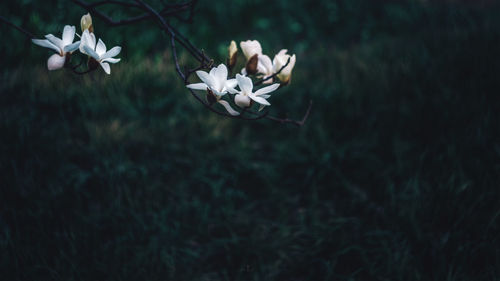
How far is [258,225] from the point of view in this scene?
5.90ft

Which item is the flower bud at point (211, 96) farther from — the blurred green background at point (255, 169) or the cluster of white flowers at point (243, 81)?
the blurred green background at point (255, 169)

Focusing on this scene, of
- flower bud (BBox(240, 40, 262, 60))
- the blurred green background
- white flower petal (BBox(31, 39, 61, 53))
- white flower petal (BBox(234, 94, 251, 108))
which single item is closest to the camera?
white flower petal (BBox(31, 39, 61, 53))

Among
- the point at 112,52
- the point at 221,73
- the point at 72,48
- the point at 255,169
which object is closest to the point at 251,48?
the point at 221,73

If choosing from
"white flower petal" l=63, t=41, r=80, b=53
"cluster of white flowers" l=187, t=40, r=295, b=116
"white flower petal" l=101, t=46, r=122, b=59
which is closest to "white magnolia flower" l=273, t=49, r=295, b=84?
"cluster of white flowers" l=187, t=40, r=295, b=116

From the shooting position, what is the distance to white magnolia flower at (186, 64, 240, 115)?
1.01 meters

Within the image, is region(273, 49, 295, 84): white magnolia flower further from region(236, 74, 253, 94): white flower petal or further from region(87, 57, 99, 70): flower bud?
region(87, 57, 99, 70): flower bud

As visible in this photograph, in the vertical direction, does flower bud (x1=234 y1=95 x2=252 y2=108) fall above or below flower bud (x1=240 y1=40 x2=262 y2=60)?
below

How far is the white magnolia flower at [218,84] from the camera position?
1.01 m

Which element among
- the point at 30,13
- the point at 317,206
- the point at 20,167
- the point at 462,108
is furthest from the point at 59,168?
the point at 462,108

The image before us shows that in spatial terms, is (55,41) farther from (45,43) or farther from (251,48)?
(251,48)

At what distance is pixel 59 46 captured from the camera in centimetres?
101

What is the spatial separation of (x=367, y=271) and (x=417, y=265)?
0.69ft

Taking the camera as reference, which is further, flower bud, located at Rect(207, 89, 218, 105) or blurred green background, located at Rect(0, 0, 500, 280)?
blurred green background, located at Rect(0, 0, 500, 280)

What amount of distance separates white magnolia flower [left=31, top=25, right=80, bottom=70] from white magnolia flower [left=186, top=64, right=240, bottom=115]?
13.8 inches
